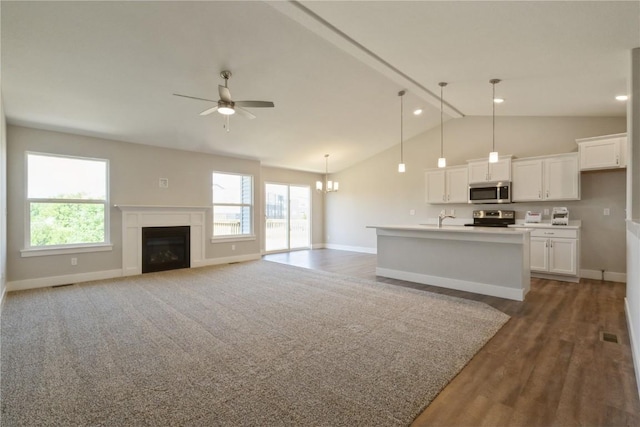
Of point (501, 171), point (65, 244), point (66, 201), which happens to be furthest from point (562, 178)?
point (65, 244)

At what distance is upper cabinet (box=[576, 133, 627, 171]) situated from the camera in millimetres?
4512

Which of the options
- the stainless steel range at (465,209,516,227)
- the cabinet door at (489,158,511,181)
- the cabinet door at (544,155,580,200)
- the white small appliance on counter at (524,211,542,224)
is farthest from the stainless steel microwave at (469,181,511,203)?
the cabinet door at (544,155,580,200)

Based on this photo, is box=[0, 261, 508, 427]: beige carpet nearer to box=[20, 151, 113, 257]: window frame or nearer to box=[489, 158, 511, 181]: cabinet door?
box=[20, 151, 113, 257]: window frame

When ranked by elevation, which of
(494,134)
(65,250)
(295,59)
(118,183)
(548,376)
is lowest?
(548,376)

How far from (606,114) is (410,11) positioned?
4524 mm

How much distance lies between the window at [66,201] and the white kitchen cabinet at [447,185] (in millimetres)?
6667

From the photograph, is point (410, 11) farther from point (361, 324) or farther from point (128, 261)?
point (128, 261)

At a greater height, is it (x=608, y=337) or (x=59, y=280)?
(x=59, y=280)

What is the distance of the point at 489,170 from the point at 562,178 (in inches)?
46.5

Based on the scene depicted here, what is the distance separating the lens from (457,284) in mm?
4449

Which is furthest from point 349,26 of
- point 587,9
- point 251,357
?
point 251,357

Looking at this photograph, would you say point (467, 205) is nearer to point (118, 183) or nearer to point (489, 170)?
point (489, 170)

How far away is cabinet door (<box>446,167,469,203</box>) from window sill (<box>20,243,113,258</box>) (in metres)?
6.92

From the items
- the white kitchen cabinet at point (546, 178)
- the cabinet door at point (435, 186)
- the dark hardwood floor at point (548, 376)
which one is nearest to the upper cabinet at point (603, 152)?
the white kitchen cabinet at point (546, 178)
